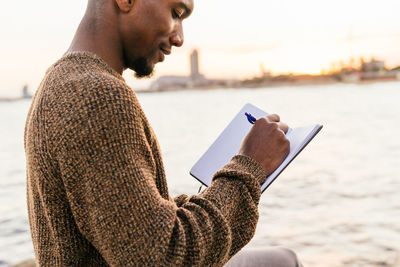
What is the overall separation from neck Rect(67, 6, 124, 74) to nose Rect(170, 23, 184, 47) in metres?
0.13

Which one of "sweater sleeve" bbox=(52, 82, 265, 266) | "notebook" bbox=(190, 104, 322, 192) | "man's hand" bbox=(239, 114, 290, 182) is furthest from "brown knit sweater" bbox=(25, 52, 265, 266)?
"notebook" bbox=(190, 104, 322, 192)

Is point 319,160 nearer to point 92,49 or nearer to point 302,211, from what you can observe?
point 302,211

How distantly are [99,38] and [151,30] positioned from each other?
0.13 m

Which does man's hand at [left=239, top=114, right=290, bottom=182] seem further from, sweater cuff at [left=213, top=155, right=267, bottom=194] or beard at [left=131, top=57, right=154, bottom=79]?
beard at [left=131, top=57, right=154, bottom=79]

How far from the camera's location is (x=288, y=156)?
110cm

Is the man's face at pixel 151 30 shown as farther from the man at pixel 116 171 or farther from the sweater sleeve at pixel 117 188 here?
the sweater sleeve at pixel 117 188

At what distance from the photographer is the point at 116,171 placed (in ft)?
2.72

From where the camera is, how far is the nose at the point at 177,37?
1.13m

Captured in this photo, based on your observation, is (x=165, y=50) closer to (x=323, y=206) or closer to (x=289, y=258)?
(x=289, y=258)

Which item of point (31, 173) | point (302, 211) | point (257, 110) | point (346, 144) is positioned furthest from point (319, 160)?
point (31, 173)

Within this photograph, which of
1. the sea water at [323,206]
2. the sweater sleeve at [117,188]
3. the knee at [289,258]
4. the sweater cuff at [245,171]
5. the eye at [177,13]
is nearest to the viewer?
the sweater sleeve at [117,188]

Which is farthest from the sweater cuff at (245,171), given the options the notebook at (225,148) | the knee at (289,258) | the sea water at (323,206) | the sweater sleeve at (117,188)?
the sea water at (323,206)

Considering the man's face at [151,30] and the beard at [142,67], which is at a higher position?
the man's face at [151,30]

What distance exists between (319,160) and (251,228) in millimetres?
7995
